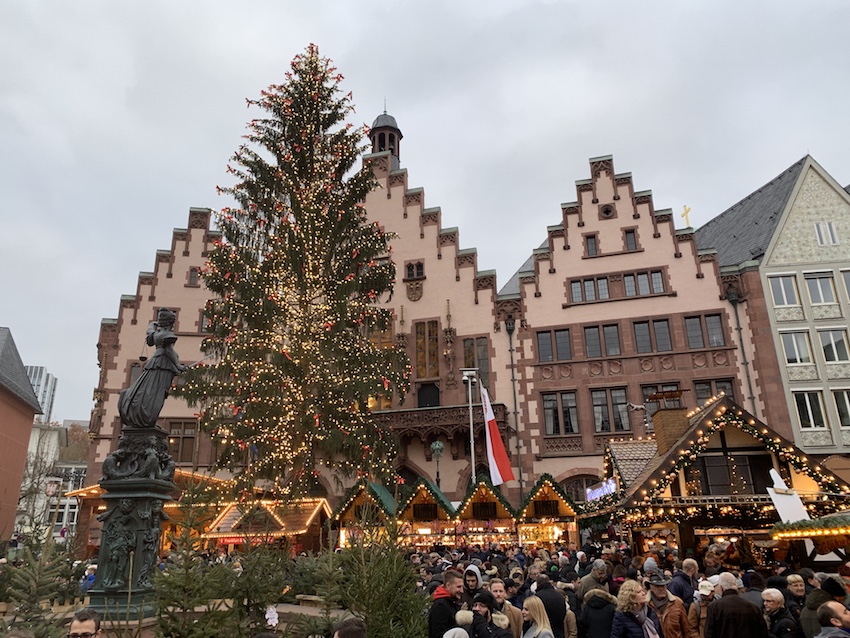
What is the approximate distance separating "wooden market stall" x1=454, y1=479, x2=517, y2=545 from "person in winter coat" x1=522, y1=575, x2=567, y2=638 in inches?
606

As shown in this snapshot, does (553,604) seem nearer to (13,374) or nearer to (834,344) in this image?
(834,344)

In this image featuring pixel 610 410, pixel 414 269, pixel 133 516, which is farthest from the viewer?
pixel 414 269

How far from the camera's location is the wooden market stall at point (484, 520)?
23.6 m

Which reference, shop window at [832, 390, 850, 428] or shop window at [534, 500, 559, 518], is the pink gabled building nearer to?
shop window at [832, 390, 850, 428]

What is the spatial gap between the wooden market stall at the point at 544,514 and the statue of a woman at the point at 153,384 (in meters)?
16.0

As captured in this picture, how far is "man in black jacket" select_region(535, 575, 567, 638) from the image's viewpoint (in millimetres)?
8109

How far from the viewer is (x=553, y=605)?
319 inches

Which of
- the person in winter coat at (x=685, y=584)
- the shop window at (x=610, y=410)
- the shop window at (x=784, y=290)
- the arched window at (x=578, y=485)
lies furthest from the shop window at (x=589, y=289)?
the person in winter coat at (x=685, y=584)

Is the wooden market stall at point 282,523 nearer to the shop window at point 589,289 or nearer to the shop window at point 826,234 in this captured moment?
the shop window at point 589,289

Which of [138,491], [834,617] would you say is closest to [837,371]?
[834,617]

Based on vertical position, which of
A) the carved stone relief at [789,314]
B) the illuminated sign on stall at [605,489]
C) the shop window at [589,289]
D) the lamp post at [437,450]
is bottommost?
the illuminated sign on stall at [605,489]

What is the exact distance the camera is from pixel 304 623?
27.4ft

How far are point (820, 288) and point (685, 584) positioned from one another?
2461cm

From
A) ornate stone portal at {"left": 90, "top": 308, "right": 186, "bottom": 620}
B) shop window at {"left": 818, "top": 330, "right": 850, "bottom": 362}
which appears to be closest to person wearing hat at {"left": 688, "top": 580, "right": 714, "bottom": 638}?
ornate stone portal at {"left": 90, "top": 308, "right": 186, "bottom": 620}
